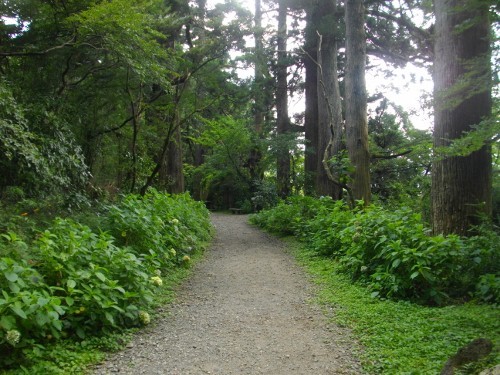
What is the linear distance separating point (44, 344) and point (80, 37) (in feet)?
20.8

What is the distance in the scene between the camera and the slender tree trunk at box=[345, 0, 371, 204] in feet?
30.0

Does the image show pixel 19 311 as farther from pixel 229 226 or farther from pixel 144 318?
pixel 229 226

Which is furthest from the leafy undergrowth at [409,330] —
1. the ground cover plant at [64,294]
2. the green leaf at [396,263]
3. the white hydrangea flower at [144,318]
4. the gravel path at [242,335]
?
the ground cover plant at [64,294]

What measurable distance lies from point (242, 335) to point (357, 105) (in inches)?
270

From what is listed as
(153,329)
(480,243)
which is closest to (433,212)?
(480,243)

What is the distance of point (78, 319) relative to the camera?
3656 mm

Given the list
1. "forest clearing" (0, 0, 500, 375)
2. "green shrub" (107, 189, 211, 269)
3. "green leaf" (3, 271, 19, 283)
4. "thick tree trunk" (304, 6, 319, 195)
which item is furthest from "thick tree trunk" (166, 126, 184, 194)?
"green leaf" (3, 271, 19, 283)

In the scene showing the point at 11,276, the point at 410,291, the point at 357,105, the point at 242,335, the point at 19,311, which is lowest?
the point at 242,335

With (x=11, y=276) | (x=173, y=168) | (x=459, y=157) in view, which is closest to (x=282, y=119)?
(x=173, y=168)

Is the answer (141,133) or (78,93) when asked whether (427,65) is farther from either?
(78,93)

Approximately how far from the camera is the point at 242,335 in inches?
162

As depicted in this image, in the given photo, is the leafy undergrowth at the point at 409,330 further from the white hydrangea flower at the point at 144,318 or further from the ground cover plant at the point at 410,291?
the white hydrangea flower at the point at 144,318

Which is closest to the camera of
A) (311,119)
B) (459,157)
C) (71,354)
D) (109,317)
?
(71,354)

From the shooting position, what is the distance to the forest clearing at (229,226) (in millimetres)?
3512
